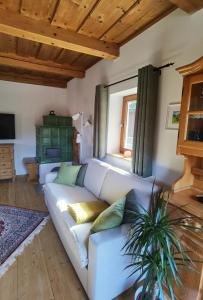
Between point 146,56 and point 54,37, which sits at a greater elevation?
point 54,37

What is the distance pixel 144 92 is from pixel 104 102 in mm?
1010

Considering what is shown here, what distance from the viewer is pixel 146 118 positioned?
6.40 ft

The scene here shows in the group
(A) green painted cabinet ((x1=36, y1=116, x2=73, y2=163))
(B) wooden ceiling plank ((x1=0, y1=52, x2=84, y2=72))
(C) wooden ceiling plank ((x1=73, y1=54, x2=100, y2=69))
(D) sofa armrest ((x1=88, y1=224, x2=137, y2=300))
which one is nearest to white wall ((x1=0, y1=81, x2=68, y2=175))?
(A) green painted cabinet ((x1=36, y1=116, x2=73, y2=163))

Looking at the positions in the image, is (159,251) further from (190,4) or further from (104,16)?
(104,16)

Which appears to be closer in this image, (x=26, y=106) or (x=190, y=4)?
(x=190, y=4)

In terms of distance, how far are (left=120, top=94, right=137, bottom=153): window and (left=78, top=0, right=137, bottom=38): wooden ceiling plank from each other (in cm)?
105

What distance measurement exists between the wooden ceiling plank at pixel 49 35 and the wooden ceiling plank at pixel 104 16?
4.5 inches

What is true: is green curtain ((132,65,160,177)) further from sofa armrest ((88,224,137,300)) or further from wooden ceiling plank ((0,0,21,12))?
wooden ceiling plank ((0,0,21,12))

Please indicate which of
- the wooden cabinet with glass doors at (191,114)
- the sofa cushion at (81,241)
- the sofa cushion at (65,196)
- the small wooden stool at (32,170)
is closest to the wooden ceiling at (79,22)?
the wooden cabinet with glass doors at (191,114)

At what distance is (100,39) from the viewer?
2379 millimetres

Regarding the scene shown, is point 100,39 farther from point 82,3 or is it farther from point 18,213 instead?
point 18,213

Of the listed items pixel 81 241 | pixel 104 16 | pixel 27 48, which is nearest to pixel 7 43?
pixel 27 48

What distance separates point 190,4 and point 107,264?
2.23 meters

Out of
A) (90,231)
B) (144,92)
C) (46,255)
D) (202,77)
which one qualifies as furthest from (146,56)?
(46,255)
